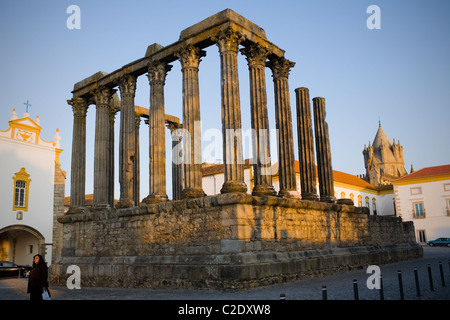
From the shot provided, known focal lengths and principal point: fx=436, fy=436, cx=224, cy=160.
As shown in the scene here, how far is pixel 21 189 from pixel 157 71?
59.1 ft

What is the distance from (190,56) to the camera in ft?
49.0

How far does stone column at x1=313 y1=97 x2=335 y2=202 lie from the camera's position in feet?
60.1

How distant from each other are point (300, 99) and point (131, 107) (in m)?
6.96

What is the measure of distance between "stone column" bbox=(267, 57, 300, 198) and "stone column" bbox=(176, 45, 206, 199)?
3496 mm

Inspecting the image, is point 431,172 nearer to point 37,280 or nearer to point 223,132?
point 223,132

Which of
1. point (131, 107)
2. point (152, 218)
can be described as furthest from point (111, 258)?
point (131, 107)

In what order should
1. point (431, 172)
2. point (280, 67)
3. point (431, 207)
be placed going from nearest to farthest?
point (280, 67) → point (431, 207) → point (431, 172)

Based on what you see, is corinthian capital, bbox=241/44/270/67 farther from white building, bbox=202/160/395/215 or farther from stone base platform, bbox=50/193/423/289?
white building, bbox=202/160/395/215

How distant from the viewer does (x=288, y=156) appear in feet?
53.9

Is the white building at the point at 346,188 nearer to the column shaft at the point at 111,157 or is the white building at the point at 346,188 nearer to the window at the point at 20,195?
→ the window at the point at 20,195

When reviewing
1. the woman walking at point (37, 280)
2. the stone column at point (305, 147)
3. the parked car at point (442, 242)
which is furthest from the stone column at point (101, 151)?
the parked car at point (442, 242)

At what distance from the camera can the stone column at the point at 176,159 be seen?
2162 cm

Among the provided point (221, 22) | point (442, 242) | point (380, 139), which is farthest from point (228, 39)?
point (380, 139)

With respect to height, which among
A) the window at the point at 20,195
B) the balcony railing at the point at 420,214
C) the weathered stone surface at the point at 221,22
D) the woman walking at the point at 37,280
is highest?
the weathered stone surface at the point at 221,22
